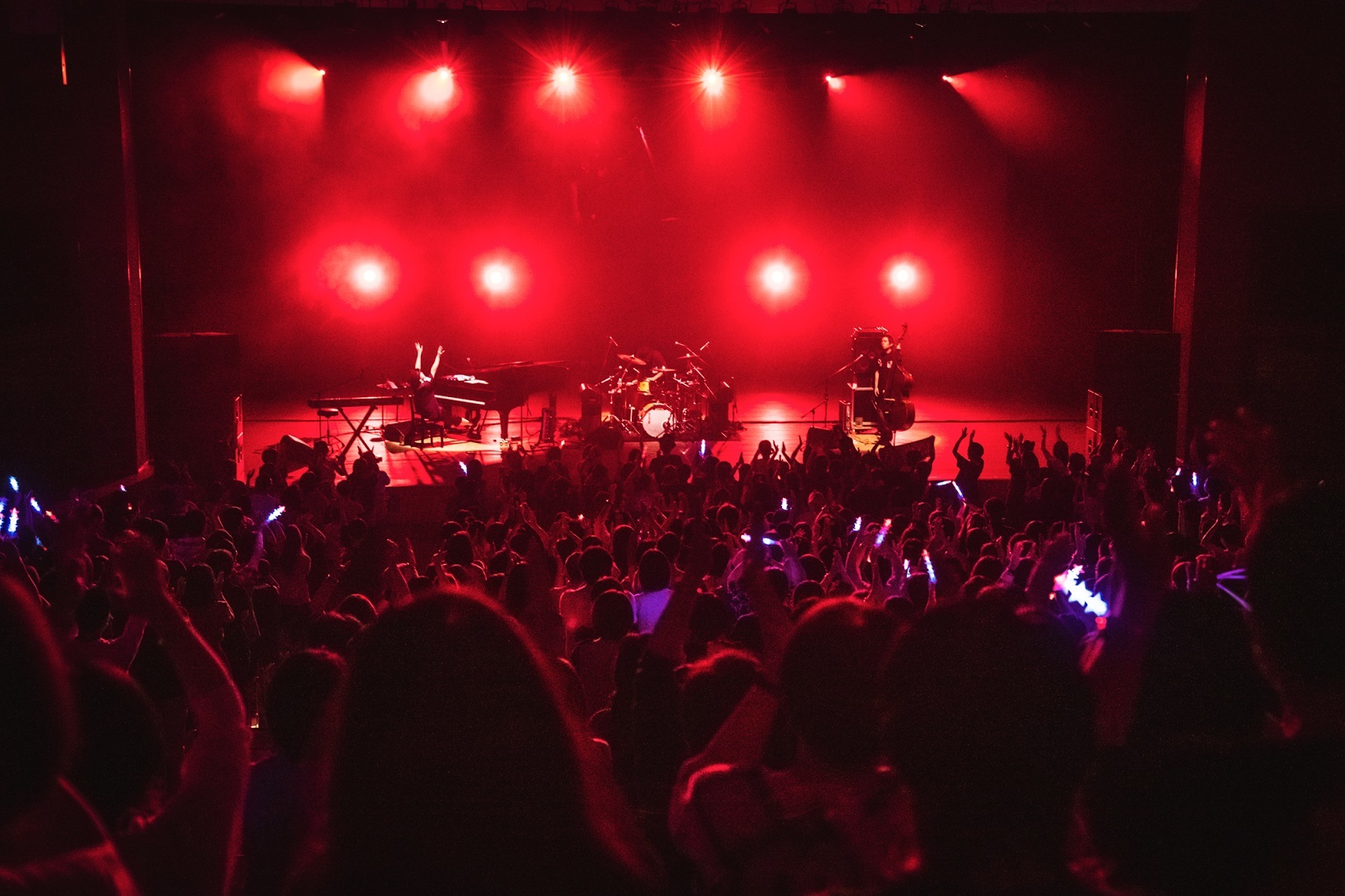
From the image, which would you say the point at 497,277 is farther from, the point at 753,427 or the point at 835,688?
the point at 835,688

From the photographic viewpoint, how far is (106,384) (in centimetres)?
1319

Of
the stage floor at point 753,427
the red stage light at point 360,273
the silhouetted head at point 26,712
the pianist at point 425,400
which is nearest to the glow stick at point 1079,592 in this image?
the silhouetted head at point 26,712

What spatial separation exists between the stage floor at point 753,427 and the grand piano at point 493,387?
0.48 m

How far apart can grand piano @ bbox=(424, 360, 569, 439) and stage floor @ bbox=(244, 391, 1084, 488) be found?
1.58 feet

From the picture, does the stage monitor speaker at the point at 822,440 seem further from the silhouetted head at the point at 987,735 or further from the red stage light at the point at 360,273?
the red stage light at the point at 360,273

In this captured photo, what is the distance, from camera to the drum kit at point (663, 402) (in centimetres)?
1521

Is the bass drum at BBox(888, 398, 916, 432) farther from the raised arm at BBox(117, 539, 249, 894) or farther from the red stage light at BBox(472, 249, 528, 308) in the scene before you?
the raised arm at BBox(117, 539, 249, 894)

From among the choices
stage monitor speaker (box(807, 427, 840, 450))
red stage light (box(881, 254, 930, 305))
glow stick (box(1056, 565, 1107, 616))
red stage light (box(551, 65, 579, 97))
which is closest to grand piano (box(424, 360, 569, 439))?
stage monitor speaker (box(807, 427, 840, 450))

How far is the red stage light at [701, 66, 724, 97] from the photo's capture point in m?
18.7

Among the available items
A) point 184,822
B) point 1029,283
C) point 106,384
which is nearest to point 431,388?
point 106,384

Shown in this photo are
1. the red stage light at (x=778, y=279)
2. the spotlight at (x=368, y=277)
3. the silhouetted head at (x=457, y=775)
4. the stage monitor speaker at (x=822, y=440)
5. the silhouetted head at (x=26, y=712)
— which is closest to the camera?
the silhouetted head at (x=26, y=712)

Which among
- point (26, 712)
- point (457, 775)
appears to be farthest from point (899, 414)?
point (26, 712)

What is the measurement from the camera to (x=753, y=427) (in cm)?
1652

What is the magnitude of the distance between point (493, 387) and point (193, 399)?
376 centimetres
